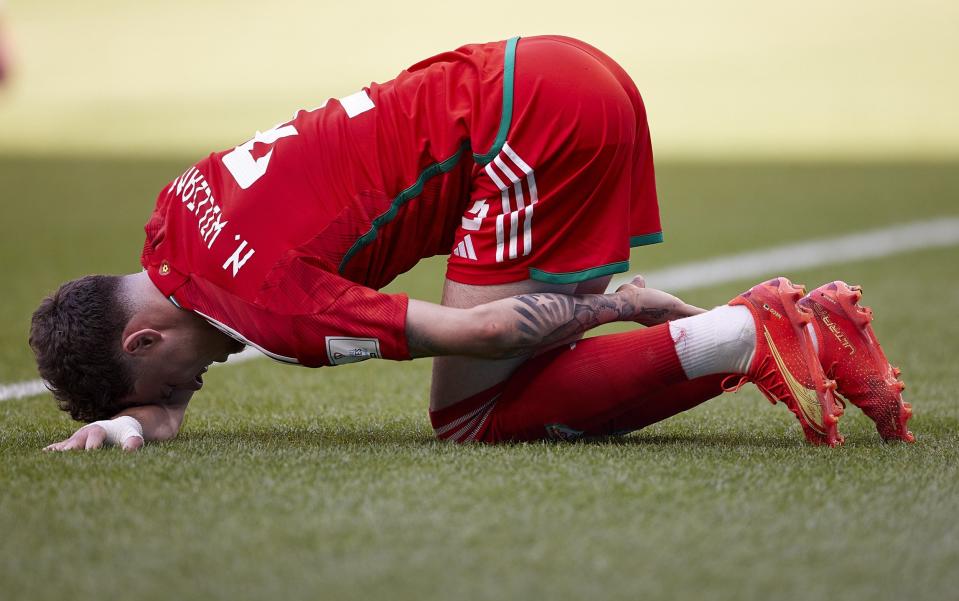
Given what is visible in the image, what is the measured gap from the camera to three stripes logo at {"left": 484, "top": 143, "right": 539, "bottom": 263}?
7.45 ft

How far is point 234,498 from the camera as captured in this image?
192 centimetres

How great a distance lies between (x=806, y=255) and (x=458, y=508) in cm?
436

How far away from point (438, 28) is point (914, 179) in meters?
6.61

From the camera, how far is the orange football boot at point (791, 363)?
89.6 inches

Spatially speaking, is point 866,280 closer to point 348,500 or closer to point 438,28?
point 348,500

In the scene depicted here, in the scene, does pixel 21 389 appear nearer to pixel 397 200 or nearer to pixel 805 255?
pixel 397 200

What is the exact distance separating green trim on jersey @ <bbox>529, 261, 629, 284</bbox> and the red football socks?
148 millimetres

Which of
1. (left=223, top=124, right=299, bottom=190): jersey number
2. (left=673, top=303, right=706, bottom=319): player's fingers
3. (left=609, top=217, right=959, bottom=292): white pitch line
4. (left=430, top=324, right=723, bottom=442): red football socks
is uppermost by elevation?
(left=223, top=124, right=299, bottom=190): jersey number

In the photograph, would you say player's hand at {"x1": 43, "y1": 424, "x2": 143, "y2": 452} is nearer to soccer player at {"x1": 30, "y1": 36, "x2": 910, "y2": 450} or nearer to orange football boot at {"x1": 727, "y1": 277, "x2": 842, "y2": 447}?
soccer player at {"x1": 30, "y1": 36, "x2": 910, "y2": 450}

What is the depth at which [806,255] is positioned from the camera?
231 inches

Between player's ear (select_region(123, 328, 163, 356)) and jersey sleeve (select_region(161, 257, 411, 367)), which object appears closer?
jersey sleeve (select_region(161, 257, 411, 367))

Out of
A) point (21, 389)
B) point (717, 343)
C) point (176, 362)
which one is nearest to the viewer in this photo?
point (717, 343)


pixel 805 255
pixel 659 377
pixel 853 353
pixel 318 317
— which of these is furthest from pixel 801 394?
pixel 805 255

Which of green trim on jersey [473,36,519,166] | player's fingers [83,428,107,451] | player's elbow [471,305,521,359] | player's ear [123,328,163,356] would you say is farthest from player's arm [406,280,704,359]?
player's fingers [83,428,107,451]
